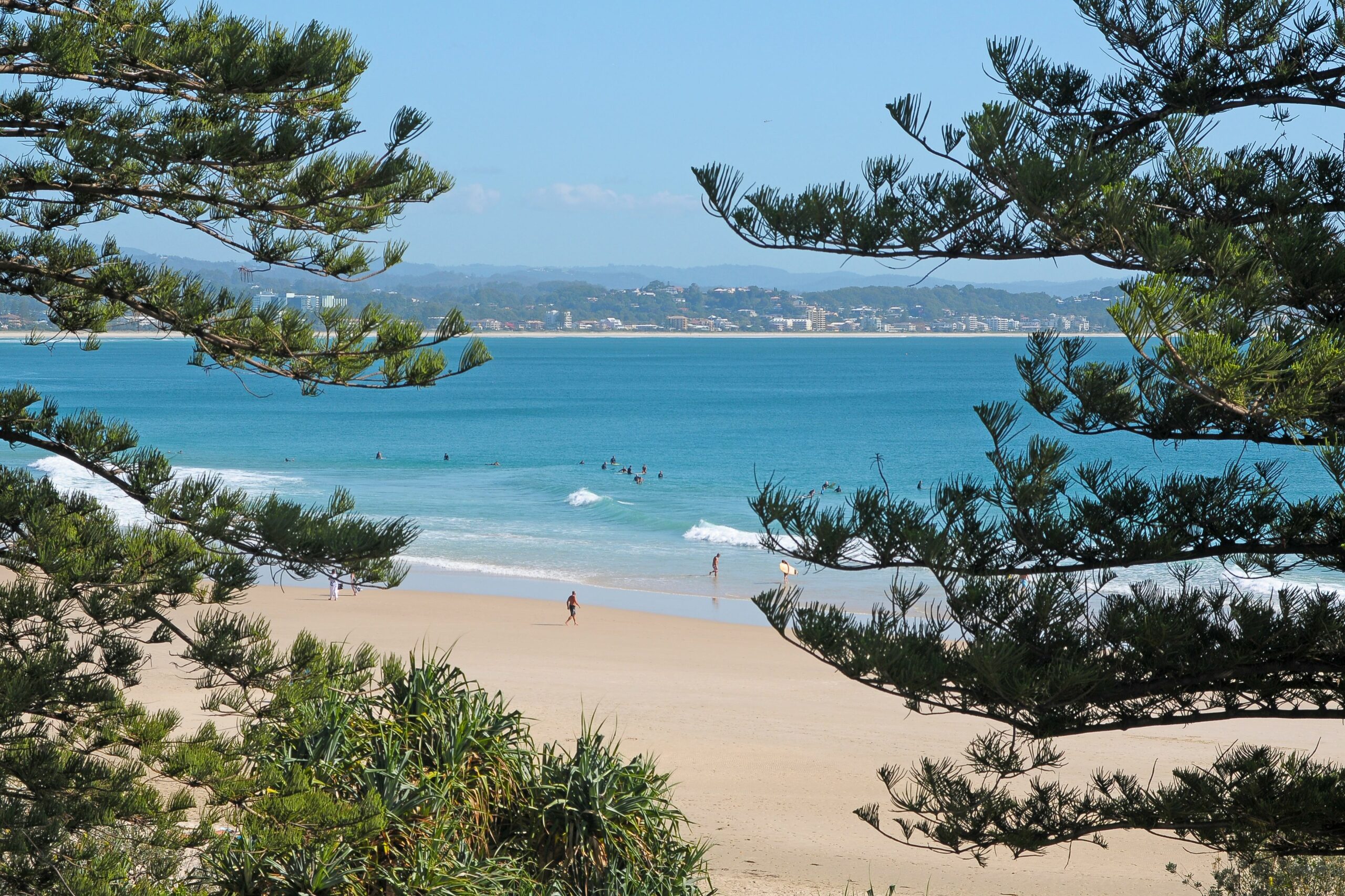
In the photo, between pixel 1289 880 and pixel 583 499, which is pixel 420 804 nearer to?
pixel 1289 880

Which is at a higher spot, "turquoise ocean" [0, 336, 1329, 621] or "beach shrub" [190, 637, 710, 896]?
"beach shrub" [190, 637, 710, 896]

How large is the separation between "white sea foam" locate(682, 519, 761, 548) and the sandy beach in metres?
6.96

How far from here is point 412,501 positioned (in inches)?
1256

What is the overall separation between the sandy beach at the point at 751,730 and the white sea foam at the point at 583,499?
430 inches

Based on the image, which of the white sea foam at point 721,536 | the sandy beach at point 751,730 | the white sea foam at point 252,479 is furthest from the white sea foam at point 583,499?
the sandy beach at point 751,730

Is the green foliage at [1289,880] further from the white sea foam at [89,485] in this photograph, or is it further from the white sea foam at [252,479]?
the white sea foam at [252,479]

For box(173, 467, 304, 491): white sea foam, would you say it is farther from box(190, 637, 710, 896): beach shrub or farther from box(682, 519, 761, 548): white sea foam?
box(190, 637, 710, 896): beach shrub

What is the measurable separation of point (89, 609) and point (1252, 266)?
13.9ft

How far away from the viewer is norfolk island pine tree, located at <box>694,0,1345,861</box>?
352 centimetres

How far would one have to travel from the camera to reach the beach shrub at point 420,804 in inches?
133

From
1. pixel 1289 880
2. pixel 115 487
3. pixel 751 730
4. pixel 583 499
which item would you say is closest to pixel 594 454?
pixel 583 499

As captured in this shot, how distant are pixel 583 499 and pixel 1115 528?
2866 centimetres

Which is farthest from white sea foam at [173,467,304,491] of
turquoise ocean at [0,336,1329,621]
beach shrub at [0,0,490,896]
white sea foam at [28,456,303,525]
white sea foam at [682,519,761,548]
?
beach shrub at [0,0,490,896]

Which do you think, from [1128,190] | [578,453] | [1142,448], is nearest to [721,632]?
[1128,190]
